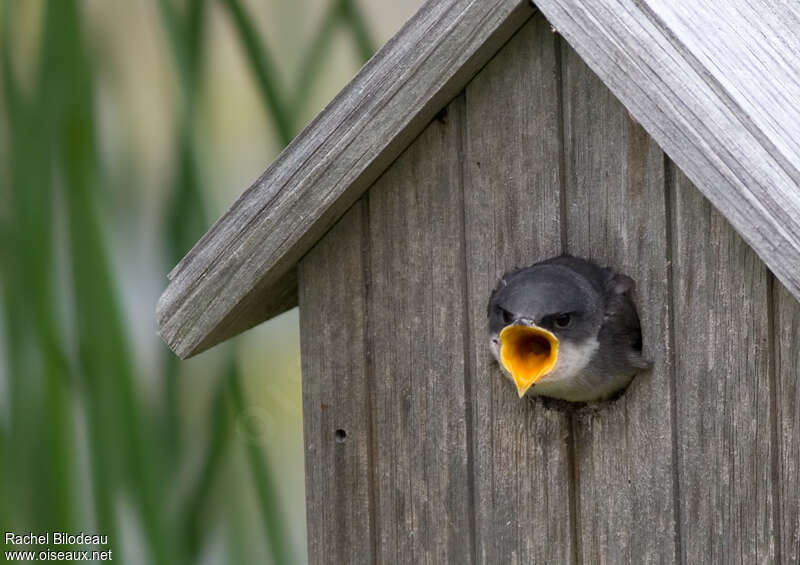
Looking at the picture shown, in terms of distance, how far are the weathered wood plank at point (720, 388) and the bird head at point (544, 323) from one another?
12 cm

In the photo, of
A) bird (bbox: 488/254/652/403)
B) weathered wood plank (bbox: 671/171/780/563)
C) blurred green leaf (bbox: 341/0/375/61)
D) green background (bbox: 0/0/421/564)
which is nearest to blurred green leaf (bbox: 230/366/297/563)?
green background (bbox: 0/0/421/564)

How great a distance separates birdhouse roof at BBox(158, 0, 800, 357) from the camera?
1.41m

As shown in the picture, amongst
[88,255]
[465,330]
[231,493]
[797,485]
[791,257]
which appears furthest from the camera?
[231,493]

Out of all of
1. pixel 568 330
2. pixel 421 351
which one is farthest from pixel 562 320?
pixel 421 351

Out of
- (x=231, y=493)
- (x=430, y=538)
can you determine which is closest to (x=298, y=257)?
(x=430, y=538)

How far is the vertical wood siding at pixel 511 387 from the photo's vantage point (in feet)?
5.16

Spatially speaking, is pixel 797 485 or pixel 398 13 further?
pixel 398 13

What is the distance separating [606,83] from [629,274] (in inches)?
10.2

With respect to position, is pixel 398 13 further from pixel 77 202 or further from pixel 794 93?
pixel 794 93

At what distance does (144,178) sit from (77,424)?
2.32 ft

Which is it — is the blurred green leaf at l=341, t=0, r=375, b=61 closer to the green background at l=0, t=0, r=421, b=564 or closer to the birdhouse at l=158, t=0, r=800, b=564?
the green background at l=0, t=0, r=421, b=564

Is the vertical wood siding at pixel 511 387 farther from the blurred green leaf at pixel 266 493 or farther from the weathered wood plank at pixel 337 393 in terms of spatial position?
the blurred green leaf at pixel 266 493

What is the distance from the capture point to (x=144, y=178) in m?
3.64

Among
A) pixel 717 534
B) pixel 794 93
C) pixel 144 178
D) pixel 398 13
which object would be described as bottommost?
pixel 717 534
